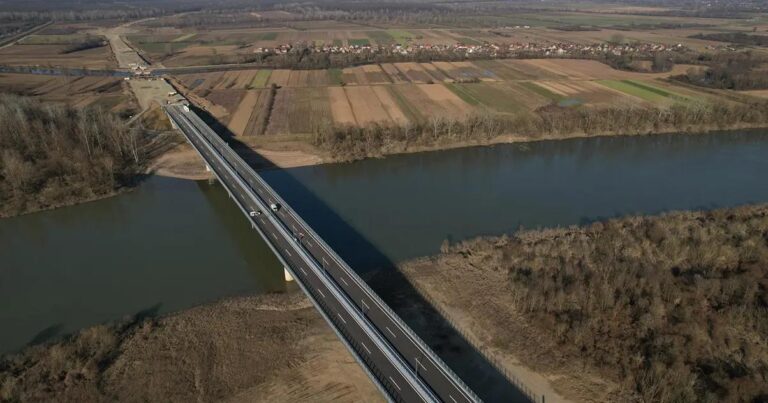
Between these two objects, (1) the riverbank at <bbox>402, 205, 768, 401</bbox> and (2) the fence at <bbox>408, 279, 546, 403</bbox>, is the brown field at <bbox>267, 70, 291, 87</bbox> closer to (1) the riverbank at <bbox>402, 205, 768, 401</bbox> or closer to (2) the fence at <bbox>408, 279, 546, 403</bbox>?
(1) the riverbank at <bbox>402, 205, 768, 401</bbox>

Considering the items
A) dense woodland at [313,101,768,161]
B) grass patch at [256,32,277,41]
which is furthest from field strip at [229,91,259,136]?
grass patch at [256,32,277,41]

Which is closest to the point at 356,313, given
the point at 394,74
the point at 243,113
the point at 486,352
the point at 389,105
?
the point at 486,352

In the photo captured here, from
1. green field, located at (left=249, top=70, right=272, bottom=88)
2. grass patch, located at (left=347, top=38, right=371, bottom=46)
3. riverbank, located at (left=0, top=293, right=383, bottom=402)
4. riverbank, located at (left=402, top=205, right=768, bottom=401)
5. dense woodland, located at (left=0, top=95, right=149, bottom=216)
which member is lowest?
riverbank, located at (left=0, top=293, right=383, bottom=402)

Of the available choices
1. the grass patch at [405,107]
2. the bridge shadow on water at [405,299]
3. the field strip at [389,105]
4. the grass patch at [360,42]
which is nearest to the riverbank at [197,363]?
the bridge shadow on water at [405,299]

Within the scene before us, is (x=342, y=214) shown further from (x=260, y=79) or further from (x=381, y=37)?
(x=381, y=37)

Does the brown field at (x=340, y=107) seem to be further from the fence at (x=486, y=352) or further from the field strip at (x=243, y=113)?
the fence at (x=486, y=352)

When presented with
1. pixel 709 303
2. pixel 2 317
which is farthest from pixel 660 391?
pixel 2 317
